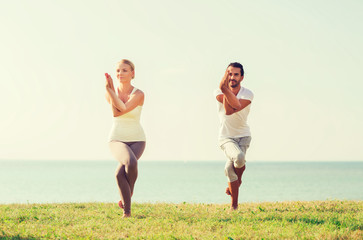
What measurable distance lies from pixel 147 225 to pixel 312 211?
3782 millimetres

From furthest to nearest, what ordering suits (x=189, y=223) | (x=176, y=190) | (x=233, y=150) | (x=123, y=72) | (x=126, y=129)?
(x=176, y=190), (x=233, y=150), (x=123, y=72), (x=126, y=129), (x=189, y=223)

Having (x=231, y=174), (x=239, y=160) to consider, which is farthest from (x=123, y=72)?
(x=231, y=174)

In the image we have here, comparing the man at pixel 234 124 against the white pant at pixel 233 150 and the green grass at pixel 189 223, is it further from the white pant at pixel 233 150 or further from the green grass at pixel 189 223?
the green grass at pixel 189 223

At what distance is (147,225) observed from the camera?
289 inches

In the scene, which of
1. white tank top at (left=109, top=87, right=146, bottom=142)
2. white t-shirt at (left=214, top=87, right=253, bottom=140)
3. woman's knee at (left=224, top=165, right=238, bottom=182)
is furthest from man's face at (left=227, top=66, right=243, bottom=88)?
white tank top at (left=109, top=87, right=146, bottom=142)

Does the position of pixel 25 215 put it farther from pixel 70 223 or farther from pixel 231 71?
pixel 231 71

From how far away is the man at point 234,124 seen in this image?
8.76 m

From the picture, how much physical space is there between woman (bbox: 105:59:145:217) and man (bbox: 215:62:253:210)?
1765mm

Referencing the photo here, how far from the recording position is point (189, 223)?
7594mm

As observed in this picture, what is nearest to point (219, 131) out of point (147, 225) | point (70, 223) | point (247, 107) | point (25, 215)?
point (247, 107)

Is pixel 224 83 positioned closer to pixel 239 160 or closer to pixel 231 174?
pixel 239 160

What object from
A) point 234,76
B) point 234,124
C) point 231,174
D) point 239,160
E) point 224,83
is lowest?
point 231,174

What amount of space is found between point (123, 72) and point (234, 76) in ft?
7.76

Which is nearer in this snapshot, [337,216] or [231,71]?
[337,216]
